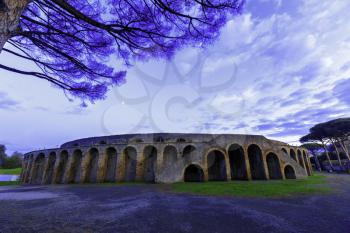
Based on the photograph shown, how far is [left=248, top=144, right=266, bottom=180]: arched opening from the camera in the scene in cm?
1822

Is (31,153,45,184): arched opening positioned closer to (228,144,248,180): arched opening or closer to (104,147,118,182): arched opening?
(104,147,118,182): arched opening

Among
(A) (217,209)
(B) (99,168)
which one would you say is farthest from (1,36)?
(B) (99,168)

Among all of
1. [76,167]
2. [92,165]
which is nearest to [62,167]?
[76,167]

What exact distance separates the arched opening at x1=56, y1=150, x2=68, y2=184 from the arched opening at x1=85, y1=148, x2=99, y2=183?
10.8 ft

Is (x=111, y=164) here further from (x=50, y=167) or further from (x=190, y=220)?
(x=190, y=220)

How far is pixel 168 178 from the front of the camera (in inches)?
599

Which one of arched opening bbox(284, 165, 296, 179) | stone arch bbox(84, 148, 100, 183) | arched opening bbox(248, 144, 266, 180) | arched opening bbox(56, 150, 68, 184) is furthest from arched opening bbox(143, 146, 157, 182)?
arched opening bbox(284, 165, 296, 179)

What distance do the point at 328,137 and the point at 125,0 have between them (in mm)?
39542

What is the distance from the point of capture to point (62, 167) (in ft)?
69.8

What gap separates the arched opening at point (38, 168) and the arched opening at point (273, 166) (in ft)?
97.5

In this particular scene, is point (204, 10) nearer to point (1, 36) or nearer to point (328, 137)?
point (1, 36)

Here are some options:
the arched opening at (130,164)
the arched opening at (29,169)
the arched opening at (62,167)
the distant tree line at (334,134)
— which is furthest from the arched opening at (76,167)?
the distant tree line at (334,134)

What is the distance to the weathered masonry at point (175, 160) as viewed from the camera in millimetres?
17062

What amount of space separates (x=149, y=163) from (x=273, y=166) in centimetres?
1390
